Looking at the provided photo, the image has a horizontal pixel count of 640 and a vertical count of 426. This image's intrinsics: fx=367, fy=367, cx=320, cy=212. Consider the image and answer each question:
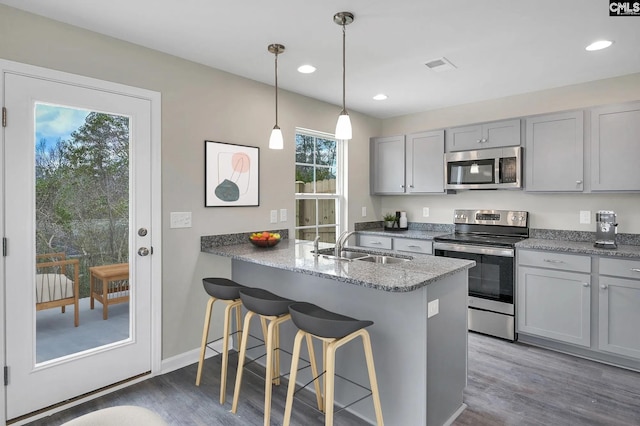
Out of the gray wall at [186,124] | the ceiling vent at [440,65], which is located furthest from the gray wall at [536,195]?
the gray wall at [186,124]

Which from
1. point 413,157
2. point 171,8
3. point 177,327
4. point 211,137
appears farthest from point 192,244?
point 413,157

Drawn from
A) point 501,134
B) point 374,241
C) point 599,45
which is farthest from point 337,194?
point 599,45

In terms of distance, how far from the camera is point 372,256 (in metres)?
2.71

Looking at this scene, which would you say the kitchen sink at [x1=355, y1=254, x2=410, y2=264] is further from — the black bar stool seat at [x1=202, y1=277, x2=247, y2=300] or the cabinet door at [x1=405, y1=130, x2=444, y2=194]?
the cabinet door at [x1=405, y1=130, x2=444, y2=194]

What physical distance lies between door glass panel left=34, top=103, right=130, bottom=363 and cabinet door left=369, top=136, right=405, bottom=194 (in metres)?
3.07

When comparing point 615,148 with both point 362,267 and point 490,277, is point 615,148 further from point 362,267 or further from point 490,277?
point 362,267

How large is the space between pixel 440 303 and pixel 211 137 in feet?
7.36

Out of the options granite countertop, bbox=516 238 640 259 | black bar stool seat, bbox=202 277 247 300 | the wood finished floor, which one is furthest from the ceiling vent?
the wood finished floor

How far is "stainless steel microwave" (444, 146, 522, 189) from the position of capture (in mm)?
3660

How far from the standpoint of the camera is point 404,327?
2.01 m

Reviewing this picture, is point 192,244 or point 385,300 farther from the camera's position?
point 192,244

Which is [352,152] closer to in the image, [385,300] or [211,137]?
[211,137]

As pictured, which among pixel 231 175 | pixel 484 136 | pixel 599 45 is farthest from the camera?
pixel 484 136

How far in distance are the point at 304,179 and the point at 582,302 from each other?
2819 millimetres
